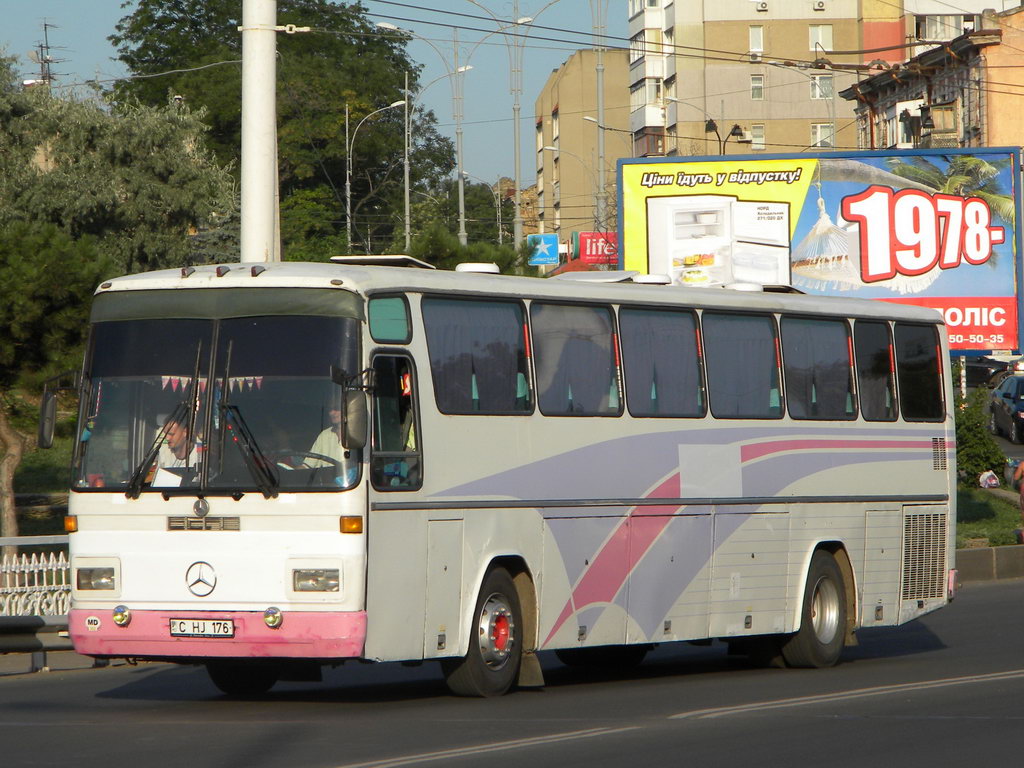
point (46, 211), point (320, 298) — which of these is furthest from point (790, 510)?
point (46, 211)

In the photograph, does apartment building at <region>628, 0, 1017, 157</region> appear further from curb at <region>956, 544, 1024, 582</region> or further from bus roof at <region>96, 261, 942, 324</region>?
bus roof at <region>96, 261, 942, 324</region>

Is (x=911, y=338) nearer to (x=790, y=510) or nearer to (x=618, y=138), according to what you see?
(x=790, y=510)

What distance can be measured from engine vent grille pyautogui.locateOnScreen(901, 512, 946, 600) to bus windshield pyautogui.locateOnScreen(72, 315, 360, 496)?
697 cm

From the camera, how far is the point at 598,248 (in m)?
74.1

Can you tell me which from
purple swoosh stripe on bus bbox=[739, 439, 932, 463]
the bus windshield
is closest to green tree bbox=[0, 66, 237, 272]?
purple swoosh stripe on bus bbox=[739, 439, 932, 463]

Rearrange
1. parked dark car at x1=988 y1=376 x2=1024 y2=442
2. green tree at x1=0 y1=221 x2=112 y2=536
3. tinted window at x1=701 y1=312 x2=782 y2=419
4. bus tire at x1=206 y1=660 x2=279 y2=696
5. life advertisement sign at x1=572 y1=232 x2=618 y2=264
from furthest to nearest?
life advertisement sign at x1=572 y1=232 x2=618 y2=264 → parked dark car at x1=988 y1=376 x2=1024 y2=442 → green tree at x1=0 y1=221 x2=112 y2=536 → tinted window at x1=701 y1=312 x2=782 y2=419 → bus tire at x1=206 y1=660 x2=279 y2=696

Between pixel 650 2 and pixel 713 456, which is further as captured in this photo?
pixel 650 2

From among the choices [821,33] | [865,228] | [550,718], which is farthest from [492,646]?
[821,33]

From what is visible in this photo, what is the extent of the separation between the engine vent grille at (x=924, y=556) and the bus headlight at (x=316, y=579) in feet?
22.9

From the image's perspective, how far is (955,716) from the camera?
11.0 metres

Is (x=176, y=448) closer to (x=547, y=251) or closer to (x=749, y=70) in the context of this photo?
(x=547, y=251)

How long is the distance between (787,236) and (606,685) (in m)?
18.4

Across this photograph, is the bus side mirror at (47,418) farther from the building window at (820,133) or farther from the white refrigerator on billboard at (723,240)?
the building window at (820,133)

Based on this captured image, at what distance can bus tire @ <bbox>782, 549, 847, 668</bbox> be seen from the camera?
15.0m
